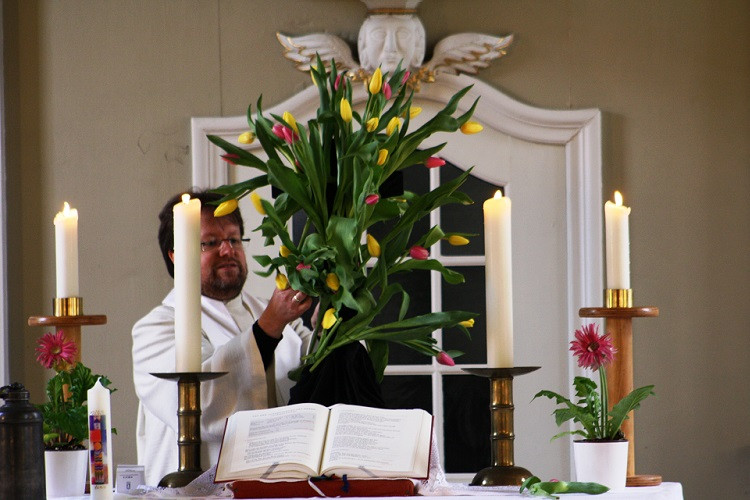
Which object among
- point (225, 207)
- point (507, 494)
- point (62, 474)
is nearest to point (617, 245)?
point (507, 494)

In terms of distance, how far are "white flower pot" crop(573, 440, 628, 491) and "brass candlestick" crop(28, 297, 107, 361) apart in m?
0.92

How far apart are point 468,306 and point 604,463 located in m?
1.80

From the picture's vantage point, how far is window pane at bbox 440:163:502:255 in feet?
11.8

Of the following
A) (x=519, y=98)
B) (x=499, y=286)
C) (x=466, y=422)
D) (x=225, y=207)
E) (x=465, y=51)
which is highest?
(x=465, y=51)

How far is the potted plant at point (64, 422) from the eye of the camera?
6.18 feet

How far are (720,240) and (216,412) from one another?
204cm

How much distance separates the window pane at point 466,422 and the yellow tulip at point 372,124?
1.81 metres

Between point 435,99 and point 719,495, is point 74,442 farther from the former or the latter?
point 719,495

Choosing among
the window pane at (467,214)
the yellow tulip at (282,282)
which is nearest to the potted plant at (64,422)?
the yellow tulip at (282,282)

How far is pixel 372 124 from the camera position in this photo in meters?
1.86

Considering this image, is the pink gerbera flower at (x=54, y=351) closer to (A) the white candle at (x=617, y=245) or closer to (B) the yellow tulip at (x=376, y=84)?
(B) the yellow tulip at (x=376, y=84)

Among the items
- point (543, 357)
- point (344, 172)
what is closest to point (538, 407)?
point (543, 357)

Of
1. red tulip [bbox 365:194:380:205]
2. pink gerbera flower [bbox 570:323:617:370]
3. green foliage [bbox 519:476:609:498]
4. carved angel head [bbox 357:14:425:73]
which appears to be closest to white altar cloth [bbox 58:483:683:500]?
green foliage [bbox 519:476:609:498]

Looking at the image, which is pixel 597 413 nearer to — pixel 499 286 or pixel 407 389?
pixel 499 286
